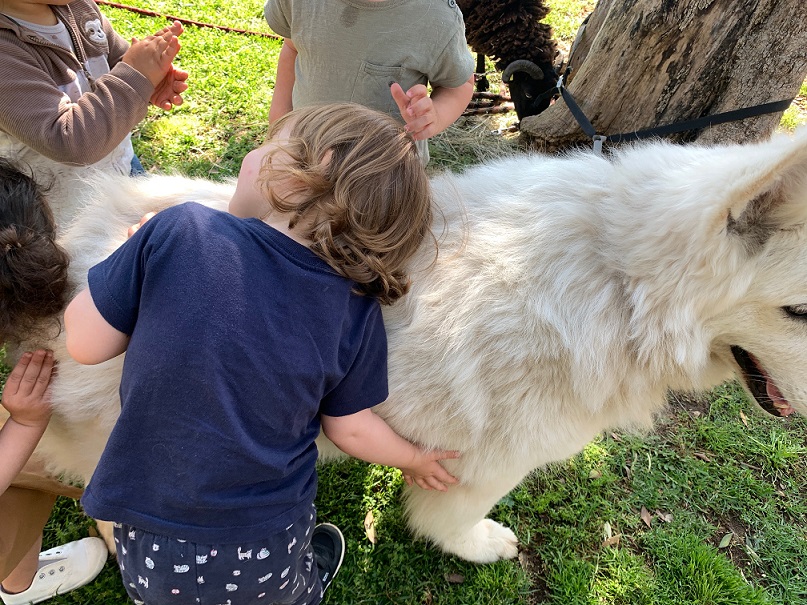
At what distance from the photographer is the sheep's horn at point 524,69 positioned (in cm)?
436

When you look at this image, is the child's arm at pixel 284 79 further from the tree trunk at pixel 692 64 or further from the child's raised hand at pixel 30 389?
the tree trunk at pixel 692 64

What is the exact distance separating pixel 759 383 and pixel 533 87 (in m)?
3.59

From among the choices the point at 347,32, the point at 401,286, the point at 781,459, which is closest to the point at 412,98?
the point at 347,32

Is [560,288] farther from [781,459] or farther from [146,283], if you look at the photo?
[781,459]

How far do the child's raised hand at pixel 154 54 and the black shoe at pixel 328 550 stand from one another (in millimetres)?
2330

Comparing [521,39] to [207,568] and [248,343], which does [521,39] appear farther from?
[207,568]

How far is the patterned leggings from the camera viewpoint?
145cm

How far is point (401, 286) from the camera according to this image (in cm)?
162

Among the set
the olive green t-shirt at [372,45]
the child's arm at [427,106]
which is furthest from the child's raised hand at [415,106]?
the olive green t-shirt at [372,45]

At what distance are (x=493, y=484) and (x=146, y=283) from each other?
4.77 ft

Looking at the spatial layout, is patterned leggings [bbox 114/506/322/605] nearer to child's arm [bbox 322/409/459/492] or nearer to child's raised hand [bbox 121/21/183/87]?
child's arm [bbox 322/409/459/492]

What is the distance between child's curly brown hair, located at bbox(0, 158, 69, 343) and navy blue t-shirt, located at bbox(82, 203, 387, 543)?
37 centimetres

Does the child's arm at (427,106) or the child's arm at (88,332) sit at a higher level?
the child's arm at (427,106)

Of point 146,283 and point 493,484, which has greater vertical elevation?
point 146,283
